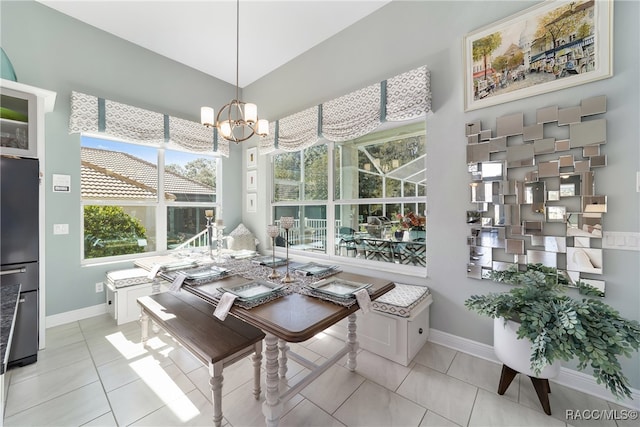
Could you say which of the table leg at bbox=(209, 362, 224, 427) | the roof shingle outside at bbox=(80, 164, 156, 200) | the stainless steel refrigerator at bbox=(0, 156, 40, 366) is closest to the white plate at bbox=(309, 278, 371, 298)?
the table leg at bbox=(209, 362, 224, 427)

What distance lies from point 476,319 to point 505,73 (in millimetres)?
2116

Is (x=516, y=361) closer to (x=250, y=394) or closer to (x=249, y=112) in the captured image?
(x=250, y=394)

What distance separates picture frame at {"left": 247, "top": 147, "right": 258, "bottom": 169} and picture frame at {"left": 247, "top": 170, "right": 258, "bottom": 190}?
10 centimetres

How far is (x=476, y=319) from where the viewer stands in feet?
7.39

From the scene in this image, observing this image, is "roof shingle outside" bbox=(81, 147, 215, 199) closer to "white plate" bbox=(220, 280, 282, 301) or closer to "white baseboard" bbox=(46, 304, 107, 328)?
"white baseboard" bbox=(46, 304, 107, 328)

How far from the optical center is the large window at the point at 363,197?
2738 mm

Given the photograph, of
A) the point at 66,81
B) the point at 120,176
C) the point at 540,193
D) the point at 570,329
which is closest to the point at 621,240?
the point at 540,193

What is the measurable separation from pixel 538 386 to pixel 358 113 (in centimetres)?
273

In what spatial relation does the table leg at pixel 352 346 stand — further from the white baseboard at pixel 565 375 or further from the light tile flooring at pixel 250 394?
the white baseboard at pixel 565 375

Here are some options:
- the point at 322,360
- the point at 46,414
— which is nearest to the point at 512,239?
the point at 322,360

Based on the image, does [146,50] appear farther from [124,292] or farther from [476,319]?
[476,319]

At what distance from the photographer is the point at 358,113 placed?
2832mm

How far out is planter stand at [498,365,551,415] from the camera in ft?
5.29

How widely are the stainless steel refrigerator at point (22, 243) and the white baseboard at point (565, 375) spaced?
3.57m
